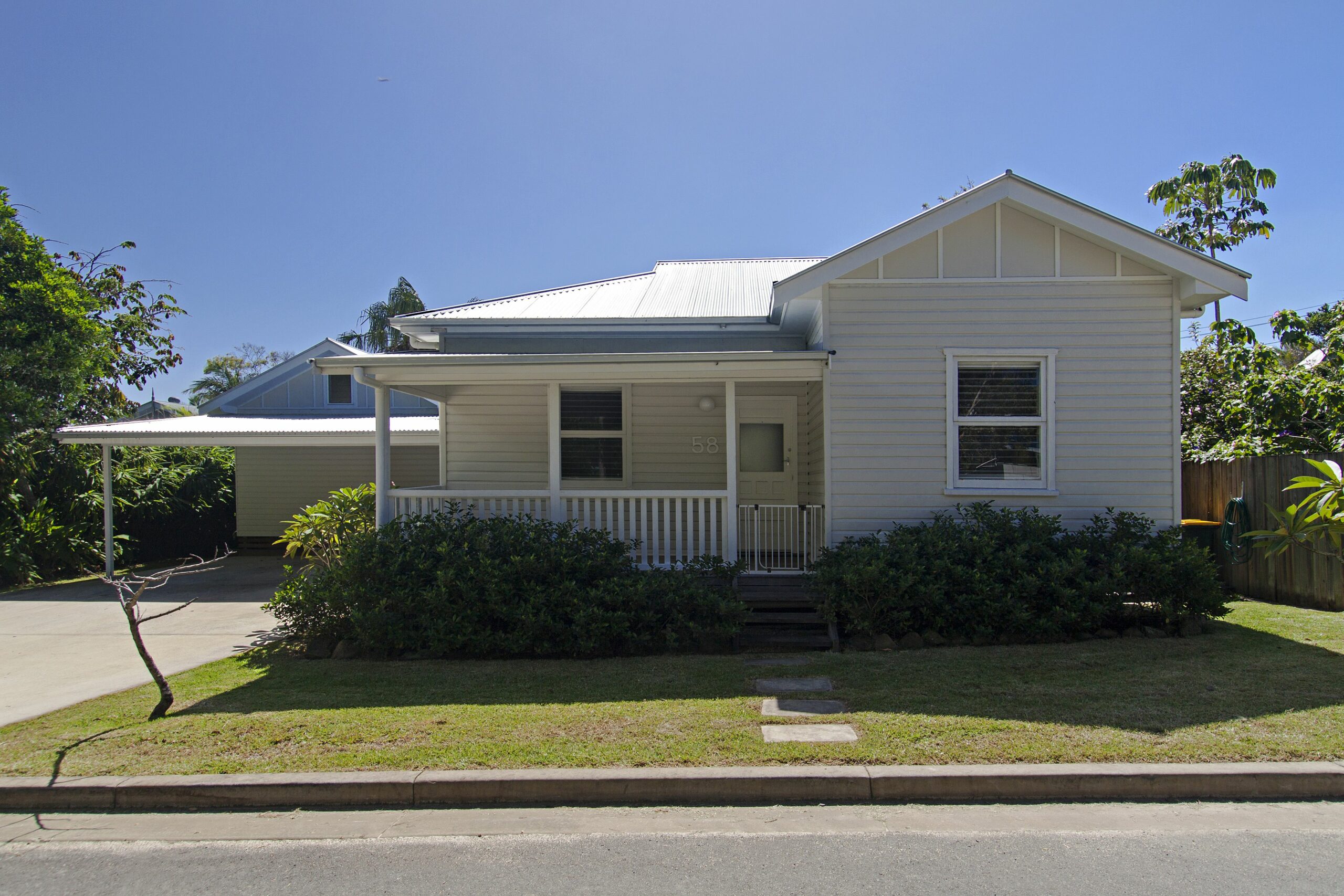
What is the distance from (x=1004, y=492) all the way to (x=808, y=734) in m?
4.79

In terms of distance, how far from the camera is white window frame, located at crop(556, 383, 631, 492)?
12000 mm

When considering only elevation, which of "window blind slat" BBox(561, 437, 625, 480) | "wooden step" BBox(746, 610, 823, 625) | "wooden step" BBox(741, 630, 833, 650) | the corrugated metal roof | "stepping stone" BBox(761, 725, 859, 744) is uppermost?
the corrugated metal roof

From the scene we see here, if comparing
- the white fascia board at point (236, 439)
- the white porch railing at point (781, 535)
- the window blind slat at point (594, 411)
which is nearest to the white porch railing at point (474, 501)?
the window blind slat at point (594, 411)

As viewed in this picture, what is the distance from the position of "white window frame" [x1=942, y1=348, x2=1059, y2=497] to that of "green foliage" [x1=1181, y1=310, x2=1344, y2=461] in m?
3.55

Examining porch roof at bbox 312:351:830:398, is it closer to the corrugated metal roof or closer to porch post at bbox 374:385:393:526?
porch post at bbox 374:385:393:526

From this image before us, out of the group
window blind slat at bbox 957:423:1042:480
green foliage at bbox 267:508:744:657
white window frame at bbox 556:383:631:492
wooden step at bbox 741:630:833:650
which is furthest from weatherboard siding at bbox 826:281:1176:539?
white window frame at bbox 556:383:631:492

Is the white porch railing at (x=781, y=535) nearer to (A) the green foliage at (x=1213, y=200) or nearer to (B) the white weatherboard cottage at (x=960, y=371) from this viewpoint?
(B) the white weatherboard cottage at (x=960, y=371)

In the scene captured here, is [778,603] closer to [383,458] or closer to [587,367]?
[587,367]

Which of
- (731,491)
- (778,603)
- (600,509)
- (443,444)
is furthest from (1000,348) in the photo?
(443,444)

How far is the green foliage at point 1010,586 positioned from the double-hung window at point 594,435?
171 inches

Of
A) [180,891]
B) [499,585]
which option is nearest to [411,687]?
[499,585]

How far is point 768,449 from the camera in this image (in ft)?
39.7

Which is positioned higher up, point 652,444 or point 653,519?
point 652,444

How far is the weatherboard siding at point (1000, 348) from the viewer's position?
30.4 feet
